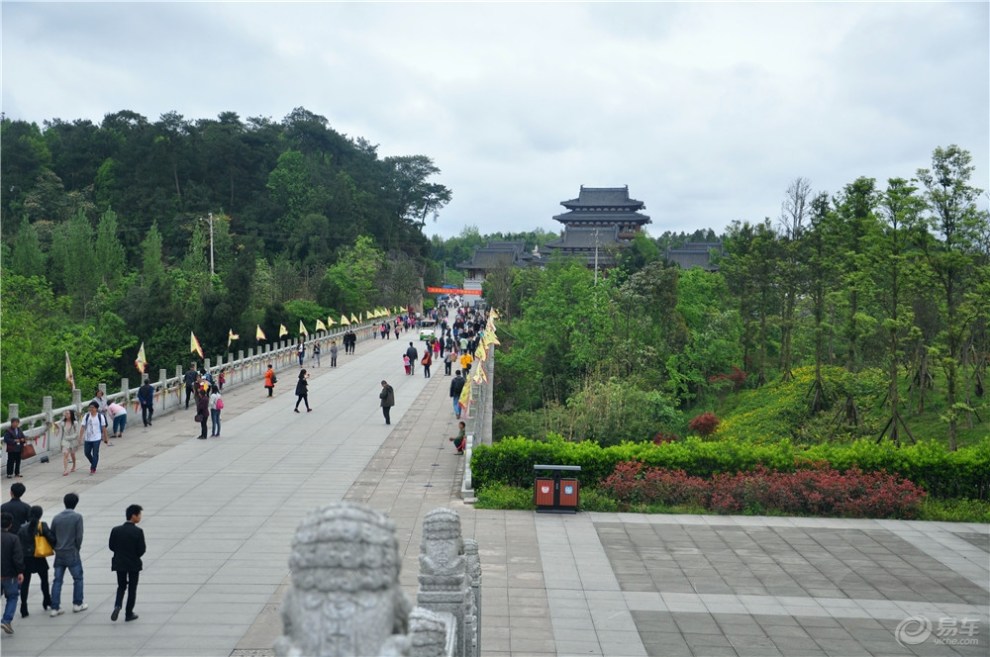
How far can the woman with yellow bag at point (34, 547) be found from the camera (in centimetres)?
902

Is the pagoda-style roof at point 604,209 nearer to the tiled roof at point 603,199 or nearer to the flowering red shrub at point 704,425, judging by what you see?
the tiled roof at point 603,199

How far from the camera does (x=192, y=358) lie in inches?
1462

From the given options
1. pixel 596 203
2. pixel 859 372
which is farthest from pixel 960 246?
pixel 596 203

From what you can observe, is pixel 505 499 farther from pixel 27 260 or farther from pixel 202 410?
pixel 27 260

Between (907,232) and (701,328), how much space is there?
56.8ft

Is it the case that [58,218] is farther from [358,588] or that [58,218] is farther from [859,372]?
[358,588]

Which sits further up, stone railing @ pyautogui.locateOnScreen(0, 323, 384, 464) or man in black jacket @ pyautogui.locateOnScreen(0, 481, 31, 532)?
man in black jacket @ pyautogui.locateOnScreen(0, 481, 31, 532)

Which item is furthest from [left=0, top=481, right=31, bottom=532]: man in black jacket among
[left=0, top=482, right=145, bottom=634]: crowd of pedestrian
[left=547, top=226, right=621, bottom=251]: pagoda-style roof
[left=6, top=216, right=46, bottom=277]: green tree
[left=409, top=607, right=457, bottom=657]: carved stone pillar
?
[left=547, top=226, right=621, bottom=251]: pagoda-style roof

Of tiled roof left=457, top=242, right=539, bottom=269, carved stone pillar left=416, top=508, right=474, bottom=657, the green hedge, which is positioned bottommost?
the green hedge

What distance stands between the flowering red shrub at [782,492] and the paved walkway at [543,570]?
1.52 ft

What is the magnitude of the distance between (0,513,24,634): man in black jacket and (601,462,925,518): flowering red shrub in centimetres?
901

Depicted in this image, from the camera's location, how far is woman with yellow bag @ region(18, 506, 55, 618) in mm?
9023

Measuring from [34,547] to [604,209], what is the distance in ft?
279

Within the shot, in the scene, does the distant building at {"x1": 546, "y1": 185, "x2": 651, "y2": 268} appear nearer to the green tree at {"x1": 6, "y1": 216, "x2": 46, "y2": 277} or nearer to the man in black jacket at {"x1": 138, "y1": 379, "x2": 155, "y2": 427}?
the green tree at {"x1": 6, "y1": 216, "x2": 46, "y2": 277}
